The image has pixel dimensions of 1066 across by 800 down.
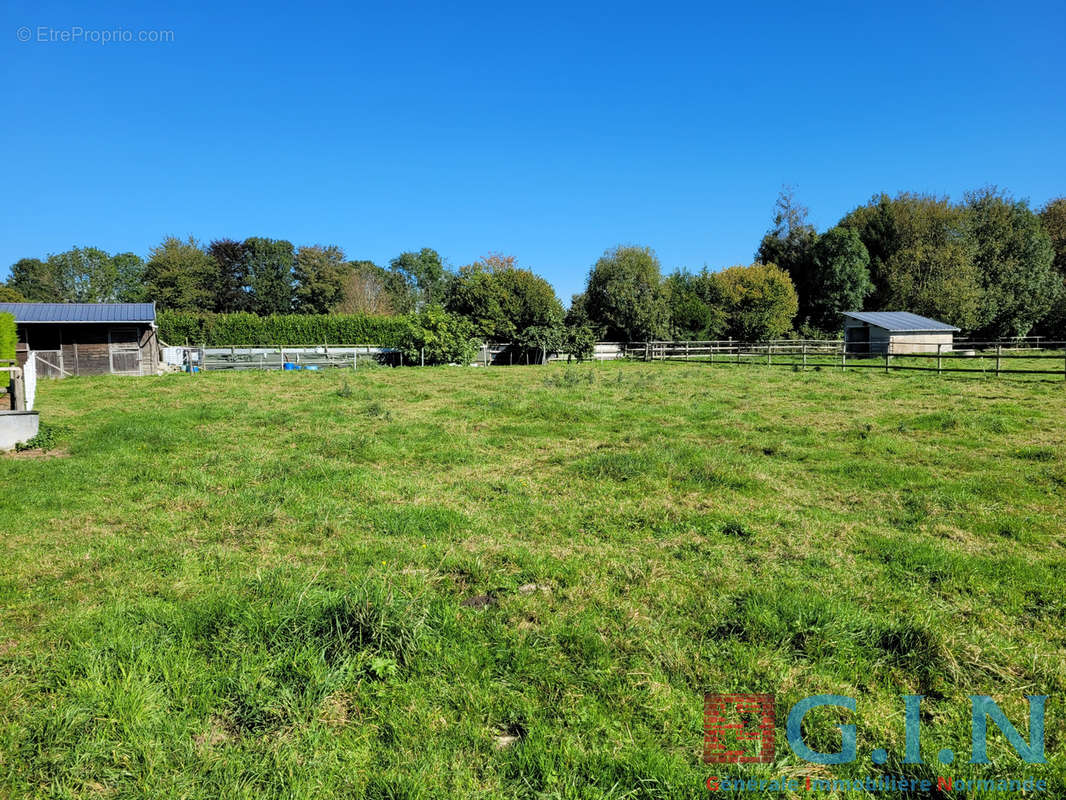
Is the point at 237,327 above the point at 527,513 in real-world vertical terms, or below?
above

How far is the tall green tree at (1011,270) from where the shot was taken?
143 feet

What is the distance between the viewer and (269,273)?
61094 millimetres

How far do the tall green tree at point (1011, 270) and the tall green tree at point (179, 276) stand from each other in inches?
2763

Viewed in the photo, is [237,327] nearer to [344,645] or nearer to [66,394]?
[66,394]

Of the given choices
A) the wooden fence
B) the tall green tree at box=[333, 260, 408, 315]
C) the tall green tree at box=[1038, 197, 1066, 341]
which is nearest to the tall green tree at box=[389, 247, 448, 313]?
the tall green tree at box=[333, 260, 408, 315]

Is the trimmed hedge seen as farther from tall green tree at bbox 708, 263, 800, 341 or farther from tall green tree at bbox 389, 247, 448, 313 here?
tall green tree at bbox 389, 247, 448, 313

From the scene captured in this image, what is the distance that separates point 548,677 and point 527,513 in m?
2.80

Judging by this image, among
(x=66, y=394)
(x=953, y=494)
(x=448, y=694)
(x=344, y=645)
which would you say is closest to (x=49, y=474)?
(x=344, y=645)

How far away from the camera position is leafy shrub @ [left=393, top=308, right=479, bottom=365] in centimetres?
3064

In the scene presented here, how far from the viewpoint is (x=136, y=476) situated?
23.6 ft

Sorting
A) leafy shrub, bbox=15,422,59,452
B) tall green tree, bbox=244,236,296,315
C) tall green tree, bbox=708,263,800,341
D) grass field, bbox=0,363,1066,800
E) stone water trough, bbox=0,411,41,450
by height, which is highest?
tall green tree, bbox=244,236,296,315

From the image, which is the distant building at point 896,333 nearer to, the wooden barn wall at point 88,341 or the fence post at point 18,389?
the fence post at point 18,389

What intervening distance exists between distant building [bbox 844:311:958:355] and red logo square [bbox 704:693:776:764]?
116ft

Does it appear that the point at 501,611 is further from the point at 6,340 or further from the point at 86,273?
the point at 86,273
